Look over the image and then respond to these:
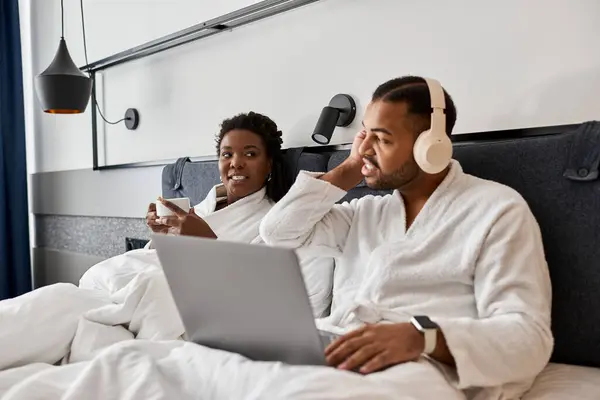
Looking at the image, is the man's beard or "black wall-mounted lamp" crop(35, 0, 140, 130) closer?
the man's beard

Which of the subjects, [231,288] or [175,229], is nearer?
[231,288]

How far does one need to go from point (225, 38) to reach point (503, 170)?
48.4 inches

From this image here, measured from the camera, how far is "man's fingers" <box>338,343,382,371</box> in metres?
0.86

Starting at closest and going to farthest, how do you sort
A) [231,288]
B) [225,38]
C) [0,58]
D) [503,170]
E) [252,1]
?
[231,288], [503,170], [252,1], [225,38], [0,58]

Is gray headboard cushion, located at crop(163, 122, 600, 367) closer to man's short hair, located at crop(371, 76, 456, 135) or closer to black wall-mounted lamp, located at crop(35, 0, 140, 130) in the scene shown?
man's short hair, located at crop(371, 76, 456, 135)

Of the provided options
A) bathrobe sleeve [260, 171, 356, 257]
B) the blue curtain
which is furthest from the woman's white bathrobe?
the blue curtain

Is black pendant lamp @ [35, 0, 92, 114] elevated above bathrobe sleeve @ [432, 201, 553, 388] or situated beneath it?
elevated above

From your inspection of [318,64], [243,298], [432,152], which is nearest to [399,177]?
[432,152]

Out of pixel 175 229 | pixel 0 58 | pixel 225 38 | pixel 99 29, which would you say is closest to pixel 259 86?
pixel 225 38

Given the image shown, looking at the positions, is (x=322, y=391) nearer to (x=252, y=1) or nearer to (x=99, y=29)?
(x=252, y=1)

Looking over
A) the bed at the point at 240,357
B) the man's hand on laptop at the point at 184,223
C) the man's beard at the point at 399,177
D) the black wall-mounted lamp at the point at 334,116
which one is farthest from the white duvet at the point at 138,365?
the black wall-mounted lamp at the point at 334,116

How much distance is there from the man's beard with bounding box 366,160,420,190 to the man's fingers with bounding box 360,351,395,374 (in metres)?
0.41

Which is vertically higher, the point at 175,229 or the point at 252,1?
the point at 252,1

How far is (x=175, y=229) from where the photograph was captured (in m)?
1.55
